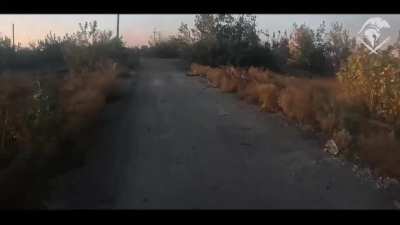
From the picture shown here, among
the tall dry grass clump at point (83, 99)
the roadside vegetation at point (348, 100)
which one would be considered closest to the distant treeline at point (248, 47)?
the roadside vegetation at point (348, 100)

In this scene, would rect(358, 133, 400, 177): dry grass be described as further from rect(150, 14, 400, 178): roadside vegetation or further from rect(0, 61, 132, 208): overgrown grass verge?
rect(0, 61, 132, 208): overgrown grass verge

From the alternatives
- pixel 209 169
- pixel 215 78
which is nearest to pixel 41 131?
pixel 209 169

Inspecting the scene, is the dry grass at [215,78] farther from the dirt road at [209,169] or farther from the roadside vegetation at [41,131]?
the dirt road at [209,169]

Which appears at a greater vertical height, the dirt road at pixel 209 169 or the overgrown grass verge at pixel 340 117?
the overgrown grass verge at pixel 340 117

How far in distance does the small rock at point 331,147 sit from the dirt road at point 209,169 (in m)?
0.13

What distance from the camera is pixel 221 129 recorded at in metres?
12.4

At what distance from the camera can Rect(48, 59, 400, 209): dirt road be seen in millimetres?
8070

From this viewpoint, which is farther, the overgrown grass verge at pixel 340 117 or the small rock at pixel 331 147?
the small rock at pixel 331 147

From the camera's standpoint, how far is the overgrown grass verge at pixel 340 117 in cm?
946

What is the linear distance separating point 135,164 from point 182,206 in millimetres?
2197

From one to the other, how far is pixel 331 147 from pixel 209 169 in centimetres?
250

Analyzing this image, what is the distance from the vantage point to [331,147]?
409 inches

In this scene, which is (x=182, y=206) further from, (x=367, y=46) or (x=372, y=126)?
(x=367, y=46)
